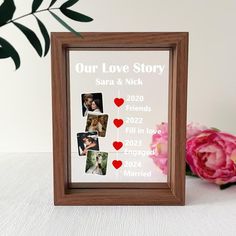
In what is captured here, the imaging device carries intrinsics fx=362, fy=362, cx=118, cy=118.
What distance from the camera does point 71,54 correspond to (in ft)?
2.98

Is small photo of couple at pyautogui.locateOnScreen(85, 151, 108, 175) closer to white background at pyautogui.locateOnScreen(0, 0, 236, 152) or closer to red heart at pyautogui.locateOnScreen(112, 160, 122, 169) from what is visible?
red heart at pyautogui.locateOnScreen(112, 160, 122, 169)

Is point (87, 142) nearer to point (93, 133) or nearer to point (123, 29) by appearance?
point (93, 133)

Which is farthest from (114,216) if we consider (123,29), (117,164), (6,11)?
(123,29)

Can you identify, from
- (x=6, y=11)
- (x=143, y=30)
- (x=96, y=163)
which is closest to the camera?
(x=6, y=11)

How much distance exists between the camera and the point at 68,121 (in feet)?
2.95

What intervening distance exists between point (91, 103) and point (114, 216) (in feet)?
0.91

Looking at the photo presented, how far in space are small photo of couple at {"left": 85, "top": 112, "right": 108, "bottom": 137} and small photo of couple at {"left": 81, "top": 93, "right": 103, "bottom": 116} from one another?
0.05 ft

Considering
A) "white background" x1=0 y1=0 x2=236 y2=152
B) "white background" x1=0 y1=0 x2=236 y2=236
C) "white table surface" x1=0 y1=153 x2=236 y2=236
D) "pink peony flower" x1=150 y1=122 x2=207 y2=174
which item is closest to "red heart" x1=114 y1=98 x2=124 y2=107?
"pink peony flower" x1=150 y1=122 x2=207 y2=174

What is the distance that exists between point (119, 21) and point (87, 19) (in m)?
0.89

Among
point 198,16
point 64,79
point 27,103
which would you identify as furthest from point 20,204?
point 198,16

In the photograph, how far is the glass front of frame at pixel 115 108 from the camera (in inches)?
35.1

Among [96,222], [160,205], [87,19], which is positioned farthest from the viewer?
[160,205]

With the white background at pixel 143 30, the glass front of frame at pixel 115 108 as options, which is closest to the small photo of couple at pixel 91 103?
the glass front of frame at pixel 115 108

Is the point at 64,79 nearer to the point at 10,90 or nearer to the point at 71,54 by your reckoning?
the point at 71,54
